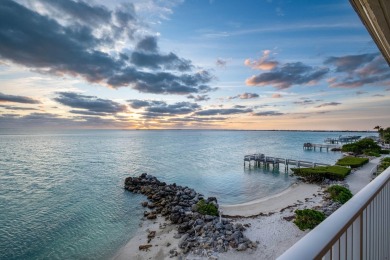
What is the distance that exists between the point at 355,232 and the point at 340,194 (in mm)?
17739

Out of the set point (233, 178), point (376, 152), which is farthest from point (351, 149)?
point (233, 178)

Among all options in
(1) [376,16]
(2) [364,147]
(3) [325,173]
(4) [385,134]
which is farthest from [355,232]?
(4) [385,134]

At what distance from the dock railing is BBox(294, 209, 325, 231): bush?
11.1 m

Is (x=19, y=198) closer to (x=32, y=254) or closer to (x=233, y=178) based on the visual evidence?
(x=32, y=254)

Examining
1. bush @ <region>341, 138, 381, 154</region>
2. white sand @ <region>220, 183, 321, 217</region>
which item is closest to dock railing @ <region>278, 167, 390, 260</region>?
white sand @ <region>220, 183, 321, 217</region>

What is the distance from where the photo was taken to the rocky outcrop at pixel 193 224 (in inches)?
428

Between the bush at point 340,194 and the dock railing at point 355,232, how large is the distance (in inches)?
620

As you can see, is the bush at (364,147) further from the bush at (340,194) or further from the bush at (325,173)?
the bush at (340,194)

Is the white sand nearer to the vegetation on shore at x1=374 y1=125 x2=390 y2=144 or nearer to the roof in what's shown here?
the roof

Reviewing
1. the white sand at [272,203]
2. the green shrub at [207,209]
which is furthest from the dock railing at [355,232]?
the white sand at [272,203]

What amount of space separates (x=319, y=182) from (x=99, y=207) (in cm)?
2047

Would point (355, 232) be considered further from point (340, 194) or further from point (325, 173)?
point (325, 173)

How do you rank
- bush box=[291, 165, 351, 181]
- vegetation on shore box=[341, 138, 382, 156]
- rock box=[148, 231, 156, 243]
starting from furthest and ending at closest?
vegetation on shore box=[341, 138, 382, 156] < bush box=[291, 165, 351, 181] < rock box=[148, 231, 156, 243]

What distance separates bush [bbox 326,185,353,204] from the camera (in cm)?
1582
